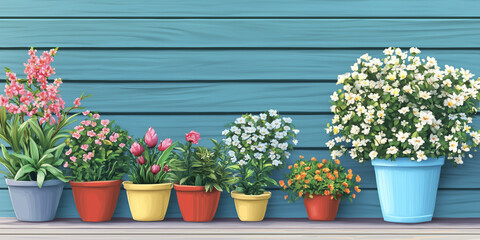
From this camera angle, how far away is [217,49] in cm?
244

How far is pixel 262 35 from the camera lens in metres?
2.43

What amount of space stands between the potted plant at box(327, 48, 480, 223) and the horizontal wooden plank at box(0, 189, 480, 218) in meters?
0.16

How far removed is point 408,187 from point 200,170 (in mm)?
910

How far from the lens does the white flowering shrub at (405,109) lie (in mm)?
2125

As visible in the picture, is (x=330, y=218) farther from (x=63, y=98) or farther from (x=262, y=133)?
(x=63, y=98)

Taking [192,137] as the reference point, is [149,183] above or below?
below

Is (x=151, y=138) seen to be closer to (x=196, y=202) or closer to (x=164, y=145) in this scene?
(x=164, y=145)

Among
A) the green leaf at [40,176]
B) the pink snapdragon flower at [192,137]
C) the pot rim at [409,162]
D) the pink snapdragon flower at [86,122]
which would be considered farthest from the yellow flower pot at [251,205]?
the green leaf at [40,176]

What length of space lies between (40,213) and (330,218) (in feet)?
4.31

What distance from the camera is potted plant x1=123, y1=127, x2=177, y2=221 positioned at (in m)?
2.21

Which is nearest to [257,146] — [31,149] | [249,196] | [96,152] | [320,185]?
[249,196]

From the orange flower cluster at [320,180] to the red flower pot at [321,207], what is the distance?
28mm

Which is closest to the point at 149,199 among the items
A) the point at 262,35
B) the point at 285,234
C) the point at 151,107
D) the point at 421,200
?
the point at 151,107

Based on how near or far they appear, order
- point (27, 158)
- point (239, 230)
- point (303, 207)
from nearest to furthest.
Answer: point (239, 230) < point (27, 158) < point (303, 207)
